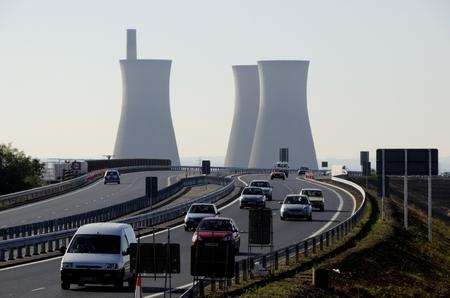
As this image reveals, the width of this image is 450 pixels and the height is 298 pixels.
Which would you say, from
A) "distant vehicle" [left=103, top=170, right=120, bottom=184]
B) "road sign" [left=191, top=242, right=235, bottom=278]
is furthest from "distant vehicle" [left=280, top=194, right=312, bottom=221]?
"distant vehicle" [left=103, top=170, right=120, bottom=184]

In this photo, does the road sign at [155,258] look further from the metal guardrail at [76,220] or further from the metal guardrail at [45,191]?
the metal guardrail at [45,191]

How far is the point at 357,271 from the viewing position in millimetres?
42500

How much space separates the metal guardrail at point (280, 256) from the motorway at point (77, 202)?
20544 mm

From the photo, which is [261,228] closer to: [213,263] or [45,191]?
[213,263]

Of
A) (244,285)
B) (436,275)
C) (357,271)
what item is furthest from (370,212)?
(244,285)

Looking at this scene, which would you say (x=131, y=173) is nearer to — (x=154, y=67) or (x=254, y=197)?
(x=154, y=67)

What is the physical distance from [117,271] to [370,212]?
44516 mm

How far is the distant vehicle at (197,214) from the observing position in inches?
2157

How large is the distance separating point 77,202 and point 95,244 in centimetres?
5741

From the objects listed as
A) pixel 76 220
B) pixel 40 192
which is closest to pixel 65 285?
pixel 76 220

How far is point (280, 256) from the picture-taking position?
38562mm

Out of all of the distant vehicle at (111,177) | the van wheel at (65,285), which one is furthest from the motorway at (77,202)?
the van wheel at (65,285)

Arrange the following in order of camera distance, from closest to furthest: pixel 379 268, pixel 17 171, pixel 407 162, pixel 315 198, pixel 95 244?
pixel 95 244 < pixel 379 268 < pixel 407 162 < pixel 315 198 < pixel 17 171

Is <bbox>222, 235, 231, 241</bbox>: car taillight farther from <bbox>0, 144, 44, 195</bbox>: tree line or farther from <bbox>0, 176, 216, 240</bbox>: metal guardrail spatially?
<bbox>0, 144, 44, 195</bbox>: tree line
